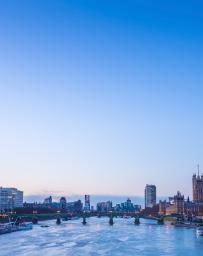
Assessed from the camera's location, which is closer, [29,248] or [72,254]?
[72,254]

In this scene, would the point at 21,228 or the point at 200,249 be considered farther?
the point at 21,228

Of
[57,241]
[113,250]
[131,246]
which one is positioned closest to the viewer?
[113,250]

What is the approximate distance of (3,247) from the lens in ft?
279

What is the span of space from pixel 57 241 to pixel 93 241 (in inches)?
298

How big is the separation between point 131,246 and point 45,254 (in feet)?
61.7

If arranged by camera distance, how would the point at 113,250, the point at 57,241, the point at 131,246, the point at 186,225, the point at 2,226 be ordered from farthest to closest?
the point at 186,225 < the point at 2,226 < the point at 57,241 < the point at 131,246 < the point at 113,250

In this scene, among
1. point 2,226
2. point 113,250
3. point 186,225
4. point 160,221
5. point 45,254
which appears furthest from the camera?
point 160,221

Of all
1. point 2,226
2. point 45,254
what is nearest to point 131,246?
point 45,254

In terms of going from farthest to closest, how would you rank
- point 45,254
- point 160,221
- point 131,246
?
1. point 160,221
2. point 131,246
3. point 45,254

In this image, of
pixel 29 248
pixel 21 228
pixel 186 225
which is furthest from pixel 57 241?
pixel 186 225

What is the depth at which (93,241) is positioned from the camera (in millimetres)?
99438

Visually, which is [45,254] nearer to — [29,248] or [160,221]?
[29,248]

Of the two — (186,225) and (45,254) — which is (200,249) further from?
(186,225)

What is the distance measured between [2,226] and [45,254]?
Result: 171 ft
